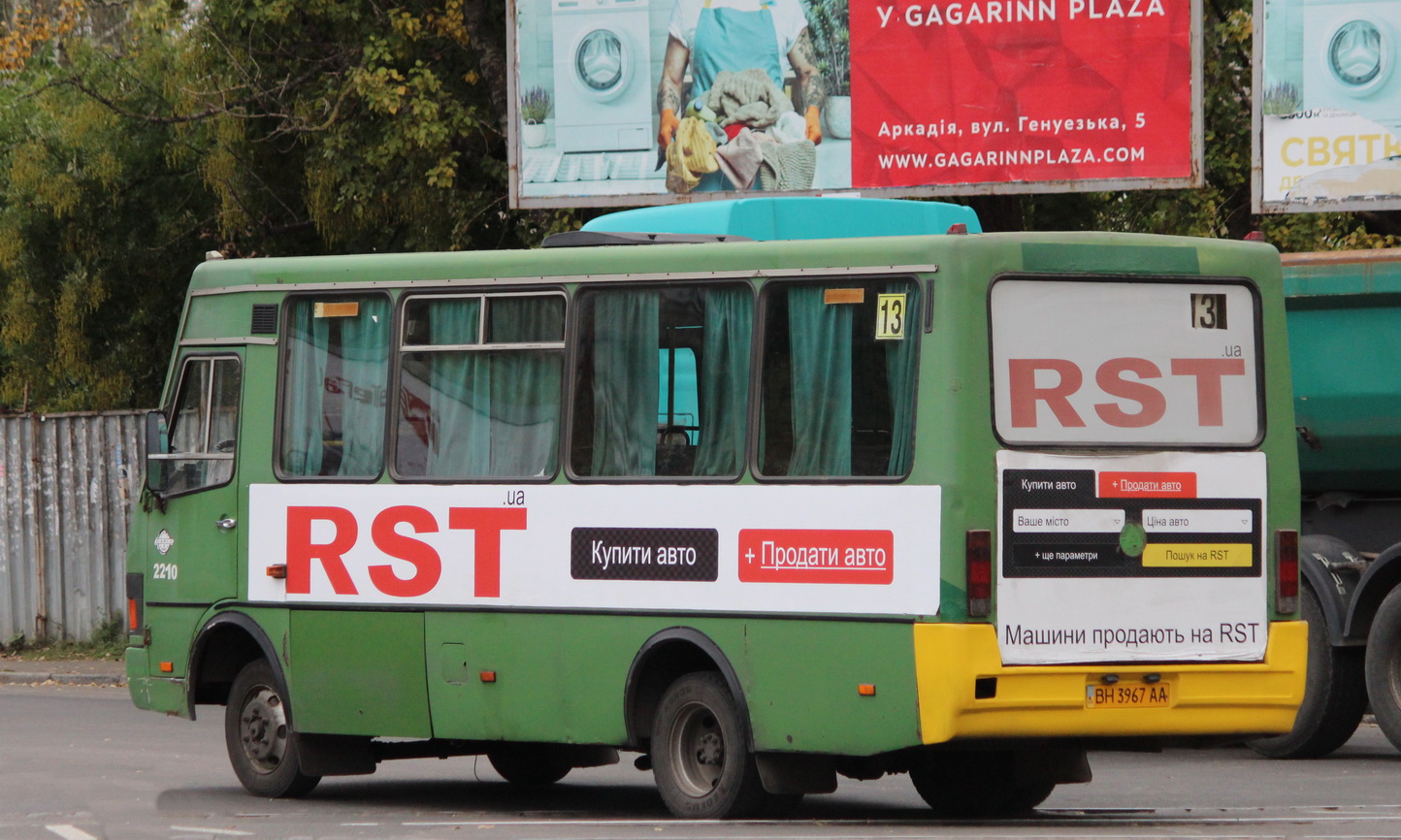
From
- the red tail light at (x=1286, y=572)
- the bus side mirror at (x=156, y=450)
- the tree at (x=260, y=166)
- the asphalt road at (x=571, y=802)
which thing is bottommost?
the asphalt road at (x=571, y=802)

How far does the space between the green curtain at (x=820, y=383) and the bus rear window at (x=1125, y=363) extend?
2.22ft

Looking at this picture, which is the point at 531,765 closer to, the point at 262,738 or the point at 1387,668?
the point at 262,738

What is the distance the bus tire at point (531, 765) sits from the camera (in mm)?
12266

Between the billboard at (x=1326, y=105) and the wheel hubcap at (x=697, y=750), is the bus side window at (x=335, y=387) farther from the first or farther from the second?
the billboard at (x=1326, y=105)

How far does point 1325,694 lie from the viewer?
1422 centimetres

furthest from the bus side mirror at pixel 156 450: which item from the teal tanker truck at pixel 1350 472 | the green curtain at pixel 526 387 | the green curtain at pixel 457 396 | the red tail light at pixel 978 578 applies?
the teal tanker truck at pixel 1350 472

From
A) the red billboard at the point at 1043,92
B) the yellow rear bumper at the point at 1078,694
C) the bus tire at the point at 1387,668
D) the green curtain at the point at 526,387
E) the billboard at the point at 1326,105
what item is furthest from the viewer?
the red billboard at the point at 1043,92

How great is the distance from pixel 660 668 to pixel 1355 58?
11.6m

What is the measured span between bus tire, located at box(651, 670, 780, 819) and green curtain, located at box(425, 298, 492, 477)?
5.33 ft

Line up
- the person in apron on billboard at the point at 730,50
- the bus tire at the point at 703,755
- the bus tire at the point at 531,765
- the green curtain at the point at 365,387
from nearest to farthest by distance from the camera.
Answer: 1. the bus tire at the point at 703,755
2. the green curtain at the point at 365,387
3. the bus tire at the point at 531,765
4. the person in apron on billboard at the point at 730,50

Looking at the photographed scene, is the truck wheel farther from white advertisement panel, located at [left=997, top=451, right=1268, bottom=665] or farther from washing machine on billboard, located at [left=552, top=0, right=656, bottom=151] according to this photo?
washing machine on billboard, located at [left=552, top=0, right=656, bottom=151]

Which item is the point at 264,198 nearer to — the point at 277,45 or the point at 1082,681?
the point at 277,45

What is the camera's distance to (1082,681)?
9.51m

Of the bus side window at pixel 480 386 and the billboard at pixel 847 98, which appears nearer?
the bus side window at pixel 480 386
